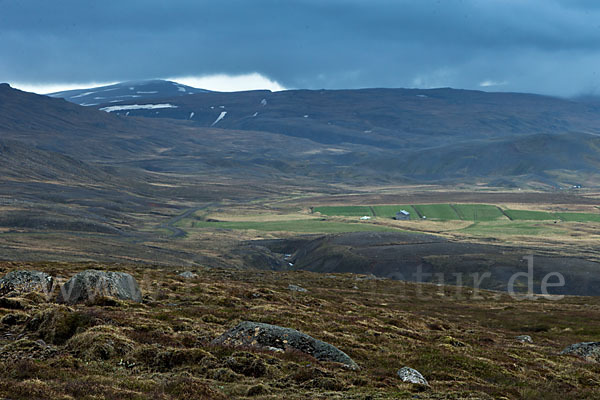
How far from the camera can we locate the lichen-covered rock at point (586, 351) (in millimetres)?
33938

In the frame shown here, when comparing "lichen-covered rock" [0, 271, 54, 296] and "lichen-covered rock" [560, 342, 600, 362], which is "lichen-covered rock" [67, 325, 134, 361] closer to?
"lichen-covered rock" [0, 271, 54, 296]

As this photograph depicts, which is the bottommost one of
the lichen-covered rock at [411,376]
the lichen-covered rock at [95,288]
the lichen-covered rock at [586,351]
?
the lichen-covered rock at [586,351]

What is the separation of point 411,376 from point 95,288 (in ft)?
62.5

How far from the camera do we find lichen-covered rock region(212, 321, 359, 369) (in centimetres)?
2466

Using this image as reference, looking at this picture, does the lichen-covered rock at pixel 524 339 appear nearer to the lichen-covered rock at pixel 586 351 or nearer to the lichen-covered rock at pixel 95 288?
the lichen-covered rock at pixel 586 351

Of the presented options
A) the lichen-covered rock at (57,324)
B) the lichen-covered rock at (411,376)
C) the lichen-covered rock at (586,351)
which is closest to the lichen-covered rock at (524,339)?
the lichen-covered rock at (586,351)

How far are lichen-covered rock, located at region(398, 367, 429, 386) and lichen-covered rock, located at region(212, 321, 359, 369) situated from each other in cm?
195

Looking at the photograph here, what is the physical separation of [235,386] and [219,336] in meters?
6.93

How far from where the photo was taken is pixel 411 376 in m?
23.1

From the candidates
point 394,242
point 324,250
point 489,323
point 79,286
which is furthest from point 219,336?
point 394,242

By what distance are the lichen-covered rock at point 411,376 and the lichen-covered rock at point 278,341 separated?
1.95 meters

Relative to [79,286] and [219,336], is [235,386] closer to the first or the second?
[219,336]

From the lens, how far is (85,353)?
21.9m

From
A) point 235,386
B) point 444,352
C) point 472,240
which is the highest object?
point 235,386
